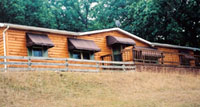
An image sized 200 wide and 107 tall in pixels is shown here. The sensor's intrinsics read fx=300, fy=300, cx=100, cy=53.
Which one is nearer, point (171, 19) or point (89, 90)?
point (89, 90)

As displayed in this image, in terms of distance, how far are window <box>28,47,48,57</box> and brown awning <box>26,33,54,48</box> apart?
0.45 meters

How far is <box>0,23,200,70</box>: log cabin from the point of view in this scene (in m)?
20.1

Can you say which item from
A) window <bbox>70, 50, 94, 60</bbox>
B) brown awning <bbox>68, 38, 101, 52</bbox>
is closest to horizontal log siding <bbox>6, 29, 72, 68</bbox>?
brown awning <bbox>68, 38, 101, 52</bbox>

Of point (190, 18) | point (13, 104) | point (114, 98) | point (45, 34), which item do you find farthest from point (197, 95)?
point (190, 18)

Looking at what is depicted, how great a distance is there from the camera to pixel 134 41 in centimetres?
2806

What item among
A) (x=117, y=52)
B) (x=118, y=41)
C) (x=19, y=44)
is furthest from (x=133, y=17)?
(x=19, y=44)

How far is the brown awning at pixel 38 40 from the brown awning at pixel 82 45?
1976 millimetres

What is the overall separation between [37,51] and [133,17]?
64.0ft

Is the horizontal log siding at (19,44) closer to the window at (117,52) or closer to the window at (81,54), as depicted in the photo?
the window at (81,54)

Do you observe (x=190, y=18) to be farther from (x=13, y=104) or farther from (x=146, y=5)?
(x=13, y=104)

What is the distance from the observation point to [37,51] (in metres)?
21.2

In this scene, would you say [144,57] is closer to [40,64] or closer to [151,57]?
[151,57]

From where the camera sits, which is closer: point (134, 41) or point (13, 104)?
point (13, 104)

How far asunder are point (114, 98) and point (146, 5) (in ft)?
71.9
